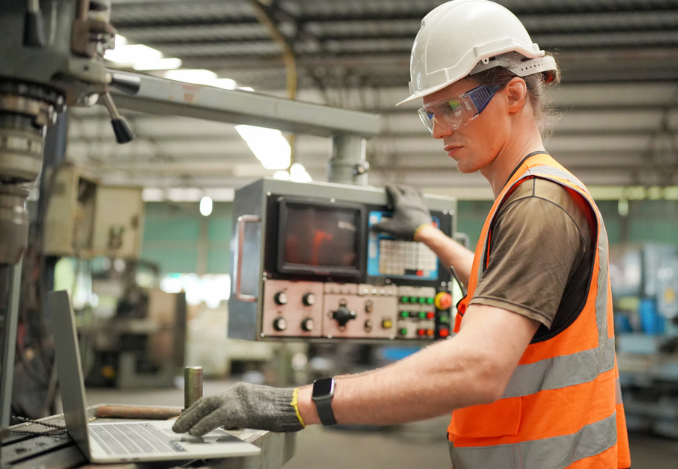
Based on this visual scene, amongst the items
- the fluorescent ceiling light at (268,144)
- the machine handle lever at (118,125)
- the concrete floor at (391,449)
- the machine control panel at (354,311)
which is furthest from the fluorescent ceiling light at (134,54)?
the machine handle lever at (118,125)

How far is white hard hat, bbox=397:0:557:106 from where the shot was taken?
4.12 ft

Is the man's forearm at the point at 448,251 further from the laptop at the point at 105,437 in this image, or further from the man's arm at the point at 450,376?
the laptop at the point at 105,437

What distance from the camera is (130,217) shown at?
13.2 ft

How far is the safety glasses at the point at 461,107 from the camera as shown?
48.9 inches

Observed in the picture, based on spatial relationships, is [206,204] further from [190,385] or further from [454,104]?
[454,104]

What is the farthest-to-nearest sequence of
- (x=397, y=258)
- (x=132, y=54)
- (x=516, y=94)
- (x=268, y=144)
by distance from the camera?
(x=268, y=144)
(x=132, y=54)
(x=397, y=258)
(x=516, y=94)

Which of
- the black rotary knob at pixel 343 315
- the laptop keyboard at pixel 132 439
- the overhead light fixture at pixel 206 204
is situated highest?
the overhead light fixture at pixel 206 204

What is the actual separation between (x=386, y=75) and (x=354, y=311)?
6.32m

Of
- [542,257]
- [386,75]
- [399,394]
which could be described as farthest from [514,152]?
[386,75]

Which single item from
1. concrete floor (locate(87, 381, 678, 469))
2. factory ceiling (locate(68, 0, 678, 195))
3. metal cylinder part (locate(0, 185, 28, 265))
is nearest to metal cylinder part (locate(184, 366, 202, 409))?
metal cylinder part (locate(0, 185, 28, 265))

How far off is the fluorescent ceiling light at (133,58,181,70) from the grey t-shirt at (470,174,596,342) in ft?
22.6

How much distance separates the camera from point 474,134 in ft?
4.17

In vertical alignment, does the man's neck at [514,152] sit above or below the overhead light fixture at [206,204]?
below

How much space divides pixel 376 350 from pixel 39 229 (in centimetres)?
483
